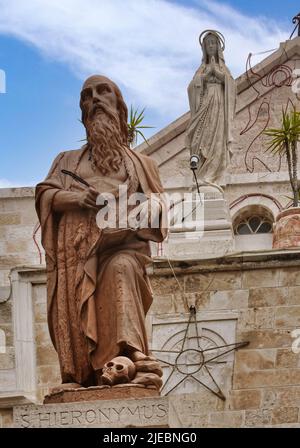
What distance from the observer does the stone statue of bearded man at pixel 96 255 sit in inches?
461

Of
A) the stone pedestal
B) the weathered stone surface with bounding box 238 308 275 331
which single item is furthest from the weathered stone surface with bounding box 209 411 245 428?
the stone pedestal

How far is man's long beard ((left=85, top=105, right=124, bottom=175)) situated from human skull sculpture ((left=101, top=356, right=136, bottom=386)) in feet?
5.01

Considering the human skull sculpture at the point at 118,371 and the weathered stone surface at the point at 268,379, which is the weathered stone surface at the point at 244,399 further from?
the human skull sculpture at the point at 118,371

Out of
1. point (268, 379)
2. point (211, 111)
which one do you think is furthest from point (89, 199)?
point (211, 111)

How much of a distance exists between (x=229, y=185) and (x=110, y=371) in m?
13.2

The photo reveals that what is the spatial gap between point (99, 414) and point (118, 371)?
15.1 inches

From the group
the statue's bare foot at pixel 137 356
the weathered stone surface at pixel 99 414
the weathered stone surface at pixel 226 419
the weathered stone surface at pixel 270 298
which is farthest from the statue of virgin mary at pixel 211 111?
the weathered stone surface at pixel 99 414

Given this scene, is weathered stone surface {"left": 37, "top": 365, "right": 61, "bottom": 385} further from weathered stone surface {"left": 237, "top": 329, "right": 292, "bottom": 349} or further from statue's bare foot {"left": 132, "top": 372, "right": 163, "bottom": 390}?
statue's bare foot {"left": 132, "top": 372, "right": 163, "bottom": 390}

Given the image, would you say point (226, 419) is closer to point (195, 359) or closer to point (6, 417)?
point (195, 359)

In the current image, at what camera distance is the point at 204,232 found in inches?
702

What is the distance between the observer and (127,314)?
11.7m

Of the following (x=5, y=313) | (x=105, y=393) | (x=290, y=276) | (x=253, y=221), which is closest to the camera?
(x=105, y=393)
